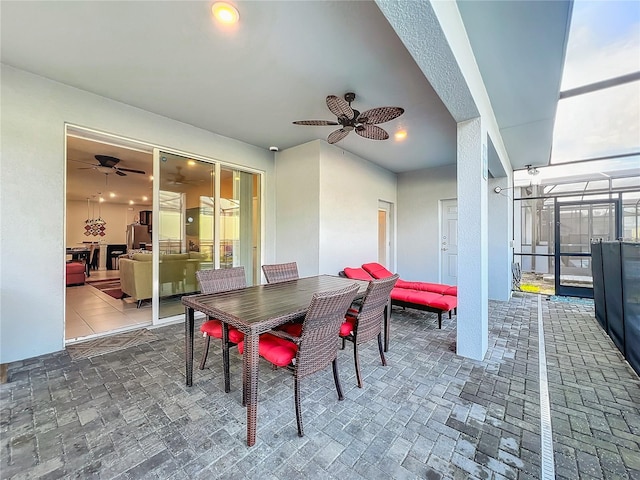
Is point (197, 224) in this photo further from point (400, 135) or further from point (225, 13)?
point (400, 135)

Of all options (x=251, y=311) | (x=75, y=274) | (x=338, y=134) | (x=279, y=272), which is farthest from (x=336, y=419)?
(x=75, y=274)

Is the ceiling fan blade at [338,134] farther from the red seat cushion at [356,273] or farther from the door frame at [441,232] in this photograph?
the door frame at [441,232]

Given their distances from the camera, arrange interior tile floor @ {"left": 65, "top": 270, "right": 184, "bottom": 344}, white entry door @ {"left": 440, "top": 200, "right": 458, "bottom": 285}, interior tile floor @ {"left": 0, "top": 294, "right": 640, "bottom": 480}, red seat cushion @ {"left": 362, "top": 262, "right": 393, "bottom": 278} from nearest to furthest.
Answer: interior tile floor @ {"left": 0, "top": 294, "right": 640, "bottom": 480} → interior tile floor @ {"left": 65, "top": 270, "right": 184, "bottom": 344} → red seat cushion @ {"left": 362, "top": 262, "right": 393, "bottom": 278} → white entry door @ {"left": 440, "top": 200, "right": 458, "bottom": 285}

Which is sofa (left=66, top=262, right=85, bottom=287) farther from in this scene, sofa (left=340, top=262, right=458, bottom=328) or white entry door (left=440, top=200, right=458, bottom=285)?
white entry door (left=440, top=200, right=458, bottom=285)

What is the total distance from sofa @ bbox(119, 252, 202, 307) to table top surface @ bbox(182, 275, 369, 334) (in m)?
1.97

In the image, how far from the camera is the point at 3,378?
7.52 feet

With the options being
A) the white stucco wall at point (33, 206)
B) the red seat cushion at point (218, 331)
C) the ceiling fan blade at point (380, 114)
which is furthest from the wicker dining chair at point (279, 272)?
the white stucco wall at point (33, 206)

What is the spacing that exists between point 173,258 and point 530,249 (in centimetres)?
852

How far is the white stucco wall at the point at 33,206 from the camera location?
2.61 metres

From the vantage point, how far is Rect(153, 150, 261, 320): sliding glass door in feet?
12.8

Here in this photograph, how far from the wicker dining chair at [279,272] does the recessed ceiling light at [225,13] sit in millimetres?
2383

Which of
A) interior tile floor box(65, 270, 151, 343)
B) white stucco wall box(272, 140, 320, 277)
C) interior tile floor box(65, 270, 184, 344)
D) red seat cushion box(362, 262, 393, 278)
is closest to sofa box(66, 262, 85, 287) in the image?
interior tile floor box(65, 270, 151, 343)

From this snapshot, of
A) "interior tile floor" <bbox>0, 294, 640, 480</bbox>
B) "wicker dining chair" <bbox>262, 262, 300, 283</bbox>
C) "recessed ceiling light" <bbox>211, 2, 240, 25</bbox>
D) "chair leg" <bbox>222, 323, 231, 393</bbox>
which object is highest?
"recessed ceiling light" <bbox>211, 2, 240, 25</bbox>

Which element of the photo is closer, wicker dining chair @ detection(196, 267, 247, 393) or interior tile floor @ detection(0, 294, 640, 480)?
interior tile floor @ detection(0, 294, 640, 480)
